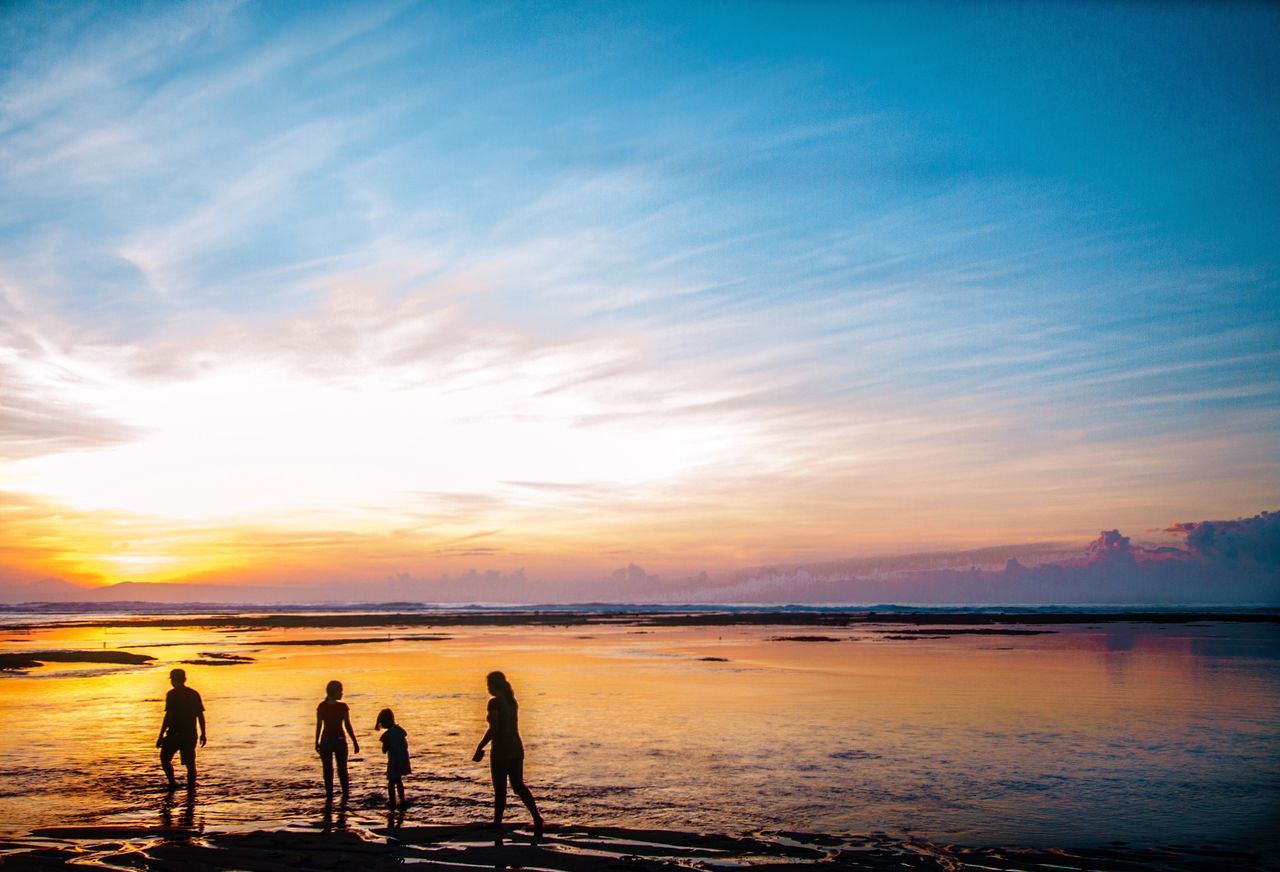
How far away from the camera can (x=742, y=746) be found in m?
22.2

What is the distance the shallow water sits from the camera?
15383 mm

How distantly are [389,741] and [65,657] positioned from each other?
47536mm

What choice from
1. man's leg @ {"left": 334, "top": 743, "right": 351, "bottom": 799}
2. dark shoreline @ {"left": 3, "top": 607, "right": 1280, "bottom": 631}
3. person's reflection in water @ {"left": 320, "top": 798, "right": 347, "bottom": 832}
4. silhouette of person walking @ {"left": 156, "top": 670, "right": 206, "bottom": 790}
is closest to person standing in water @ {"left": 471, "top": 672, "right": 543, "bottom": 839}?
person's reflection in water @ {"left": 320, "top": 798, "right": 347, "bottom": 832}

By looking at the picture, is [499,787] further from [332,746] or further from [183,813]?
[183,813]

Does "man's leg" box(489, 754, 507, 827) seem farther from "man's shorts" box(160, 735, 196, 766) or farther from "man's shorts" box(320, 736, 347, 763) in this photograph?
"man's shorts" box(160, 735, 196, 766)

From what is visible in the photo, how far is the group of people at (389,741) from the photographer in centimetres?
1403

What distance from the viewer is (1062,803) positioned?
1638 cm

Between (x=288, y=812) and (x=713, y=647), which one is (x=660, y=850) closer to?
(x=288, y=812)

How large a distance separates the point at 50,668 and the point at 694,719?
3698 centimetres

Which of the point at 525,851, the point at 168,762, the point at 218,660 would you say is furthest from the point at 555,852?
the point at 218,660

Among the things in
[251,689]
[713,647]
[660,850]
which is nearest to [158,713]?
[251,689]

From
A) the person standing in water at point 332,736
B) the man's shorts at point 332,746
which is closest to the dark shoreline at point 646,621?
the person standing in water at point 332,736

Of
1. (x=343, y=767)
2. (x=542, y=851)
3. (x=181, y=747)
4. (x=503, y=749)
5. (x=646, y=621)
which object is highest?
(x=503, y=749)

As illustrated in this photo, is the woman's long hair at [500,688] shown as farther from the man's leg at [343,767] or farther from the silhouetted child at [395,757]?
the man's leg at [343,767]
